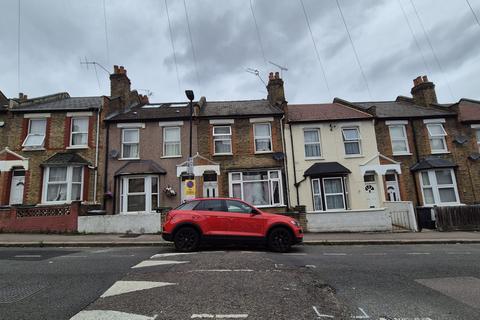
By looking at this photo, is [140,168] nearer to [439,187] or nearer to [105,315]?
[105,315]

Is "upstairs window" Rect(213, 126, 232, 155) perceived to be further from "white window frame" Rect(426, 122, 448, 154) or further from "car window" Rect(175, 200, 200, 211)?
"white window frame" Rect(426, 122, 448, 154)

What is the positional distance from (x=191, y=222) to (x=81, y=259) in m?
3.17

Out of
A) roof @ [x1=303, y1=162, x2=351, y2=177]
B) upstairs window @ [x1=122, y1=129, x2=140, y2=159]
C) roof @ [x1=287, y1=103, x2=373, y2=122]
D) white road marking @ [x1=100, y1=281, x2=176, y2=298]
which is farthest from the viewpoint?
roof @ [x1=287, y1=103, x2=373, y2=122]

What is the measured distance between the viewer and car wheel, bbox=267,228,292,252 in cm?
894

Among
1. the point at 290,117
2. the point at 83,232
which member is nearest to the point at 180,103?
the point at 290,117

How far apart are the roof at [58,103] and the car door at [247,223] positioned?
12.1 m

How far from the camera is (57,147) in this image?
15938mm

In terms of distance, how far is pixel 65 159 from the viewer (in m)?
15.3

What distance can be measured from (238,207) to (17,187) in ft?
45.8

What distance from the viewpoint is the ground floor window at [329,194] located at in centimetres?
1605

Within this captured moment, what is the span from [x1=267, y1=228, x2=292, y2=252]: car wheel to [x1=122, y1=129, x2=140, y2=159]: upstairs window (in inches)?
415

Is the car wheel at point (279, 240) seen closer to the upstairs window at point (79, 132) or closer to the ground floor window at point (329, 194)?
the ground floor window at point (329, 194)

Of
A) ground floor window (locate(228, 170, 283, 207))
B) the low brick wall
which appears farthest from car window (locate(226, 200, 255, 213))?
the low brick wall

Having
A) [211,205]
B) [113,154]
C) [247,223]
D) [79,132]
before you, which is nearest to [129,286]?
[211,205]
